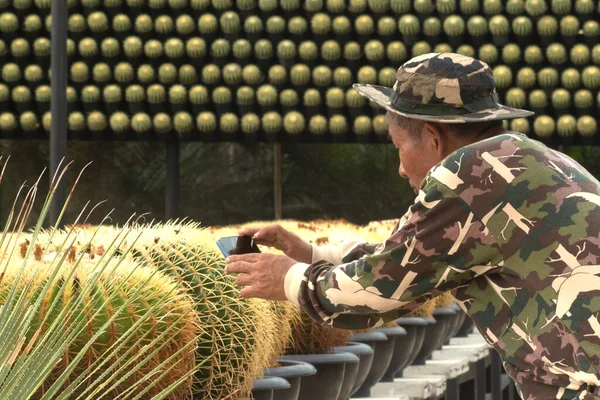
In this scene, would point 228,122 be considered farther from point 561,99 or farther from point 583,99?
point 583,99

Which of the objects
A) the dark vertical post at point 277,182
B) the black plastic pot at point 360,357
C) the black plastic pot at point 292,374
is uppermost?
the black plastic pot at point 292,374

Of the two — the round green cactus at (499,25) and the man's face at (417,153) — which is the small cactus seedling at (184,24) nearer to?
the round green cactus at (499,25)

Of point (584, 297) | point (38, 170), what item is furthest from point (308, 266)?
point (38, 170)

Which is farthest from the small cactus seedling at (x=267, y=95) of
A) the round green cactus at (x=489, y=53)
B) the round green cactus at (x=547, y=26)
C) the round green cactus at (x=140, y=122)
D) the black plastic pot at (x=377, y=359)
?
the black plastic pot at (x=377, y=359)

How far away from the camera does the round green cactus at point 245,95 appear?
8406mm

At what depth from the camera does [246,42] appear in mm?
8453

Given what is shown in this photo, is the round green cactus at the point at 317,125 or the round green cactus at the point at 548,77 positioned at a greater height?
the round green cactus at the point at 548,77

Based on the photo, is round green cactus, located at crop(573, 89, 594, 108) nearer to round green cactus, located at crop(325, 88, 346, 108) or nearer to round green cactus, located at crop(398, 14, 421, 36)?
round green cactus, located at crop(398, 14, 421, 36)

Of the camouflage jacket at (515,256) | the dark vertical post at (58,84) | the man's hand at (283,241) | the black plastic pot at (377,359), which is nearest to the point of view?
the camouflage jacket at (515,256)

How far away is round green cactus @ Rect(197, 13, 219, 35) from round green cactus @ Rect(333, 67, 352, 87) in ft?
3.20

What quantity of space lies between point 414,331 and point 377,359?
1.61 ft

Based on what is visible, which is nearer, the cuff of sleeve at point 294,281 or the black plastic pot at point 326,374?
the cuff of sleeve at point 294,281

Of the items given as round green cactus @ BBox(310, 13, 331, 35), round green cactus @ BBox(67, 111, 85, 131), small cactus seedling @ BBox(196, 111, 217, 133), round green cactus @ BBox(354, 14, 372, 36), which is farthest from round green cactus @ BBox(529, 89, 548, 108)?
round green cactus @ BBox(67, 111, 85, 131)

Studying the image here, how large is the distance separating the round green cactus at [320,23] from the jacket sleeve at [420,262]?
6.55 m
